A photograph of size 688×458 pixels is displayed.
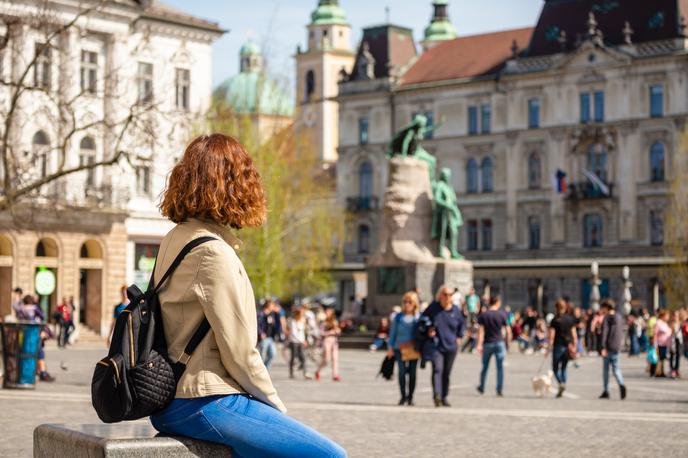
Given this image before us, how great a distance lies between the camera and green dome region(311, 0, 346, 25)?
14825 centimetres

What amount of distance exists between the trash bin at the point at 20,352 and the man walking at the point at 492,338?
23.9 ft

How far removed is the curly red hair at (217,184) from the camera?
5359 mm

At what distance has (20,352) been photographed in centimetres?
2252

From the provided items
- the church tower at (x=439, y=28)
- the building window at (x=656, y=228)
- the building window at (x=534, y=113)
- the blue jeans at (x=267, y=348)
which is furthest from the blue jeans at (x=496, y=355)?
the church tower at (x=439, y=28)

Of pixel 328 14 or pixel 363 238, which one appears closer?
pixel 363 238

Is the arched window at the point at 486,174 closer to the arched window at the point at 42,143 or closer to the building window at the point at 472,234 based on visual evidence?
the building window at the point at 472,234

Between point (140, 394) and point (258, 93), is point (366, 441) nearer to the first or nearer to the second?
point (140, 394)

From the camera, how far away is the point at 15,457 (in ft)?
39.8

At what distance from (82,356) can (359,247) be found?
6061cm

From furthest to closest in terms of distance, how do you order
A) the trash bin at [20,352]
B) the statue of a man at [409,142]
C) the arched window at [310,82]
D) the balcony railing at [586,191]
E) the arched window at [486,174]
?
the arched window at [310,82] → the arched window at [486,174] → the balcony railing at [586,191] → the statue of a man at [409,142] → the trash bin at [20,352]

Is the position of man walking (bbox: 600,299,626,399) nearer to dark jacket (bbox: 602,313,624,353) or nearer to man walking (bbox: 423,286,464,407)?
dark jacket (bbox: 602,313,624,353)

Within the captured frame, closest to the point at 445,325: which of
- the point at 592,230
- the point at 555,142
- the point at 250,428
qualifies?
the point at 250,428

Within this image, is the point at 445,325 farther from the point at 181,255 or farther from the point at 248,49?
the point at 248,49

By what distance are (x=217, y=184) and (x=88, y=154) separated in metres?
51.1
